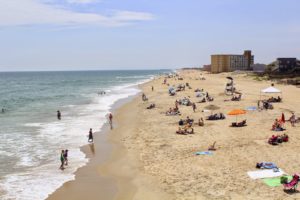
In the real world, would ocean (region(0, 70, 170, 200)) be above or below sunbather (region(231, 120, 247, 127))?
below

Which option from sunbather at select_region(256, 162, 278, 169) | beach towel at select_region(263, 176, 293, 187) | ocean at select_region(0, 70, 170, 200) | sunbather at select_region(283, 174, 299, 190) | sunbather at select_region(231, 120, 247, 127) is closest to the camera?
sunbather at select_region(283, 174, 299, 190)

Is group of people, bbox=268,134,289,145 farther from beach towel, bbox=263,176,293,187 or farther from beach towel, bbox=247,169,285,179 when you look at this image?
beach towel, bbox=263,176,293,187

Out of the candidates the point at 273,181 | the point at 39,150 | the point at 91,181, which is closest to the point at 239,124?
the point at 273,181

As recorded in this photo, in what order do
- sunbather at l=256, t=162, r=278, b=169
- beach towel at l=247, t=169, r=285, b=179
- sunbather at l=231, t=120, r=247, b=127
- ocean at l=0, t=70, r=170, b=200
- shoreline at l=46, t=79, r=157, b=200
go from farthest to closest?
sunbather at l=231, t=120, r=247, b=127
ocean at l=0, t=70, r=170, b=200
sunbather at l=256, t=162, r=278, b=169
beach towel at l=247, t=169, r=285, b=179
shoreline at l=46, t=79, r=157, b=200

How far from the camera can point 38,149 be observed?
73.9ft

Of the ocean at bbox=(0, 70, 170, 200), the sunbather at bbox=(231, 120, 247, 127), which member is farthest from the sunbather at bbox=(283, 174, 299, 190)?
the sunbather at bbox=(231, 120, 247, 127)

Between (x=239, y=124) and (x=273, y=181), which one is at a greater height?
(x=239, y=124)

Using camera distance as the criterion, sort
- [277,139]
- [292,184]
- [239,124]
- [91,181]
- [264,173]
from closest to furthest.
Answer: [292,184] → [264,173] → [91,181] → [277,139] → [239,124]

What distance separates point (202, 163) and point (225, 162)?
1.03 m

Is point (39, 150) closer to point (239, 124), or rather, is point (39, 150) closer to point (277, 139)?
point (239, 124)

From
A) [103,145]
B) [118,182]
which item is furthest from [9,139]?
[118,182]

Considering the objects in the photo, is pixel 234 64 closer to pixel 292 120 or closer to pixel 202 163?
pixel 292 120

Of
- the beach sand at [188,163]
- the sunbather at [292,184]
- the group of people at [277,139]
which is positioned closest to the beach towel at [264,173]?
the beach sand at [188,163]

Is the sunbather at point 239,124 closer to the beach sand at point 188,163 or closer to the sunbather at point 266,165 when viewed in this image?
the beach sand at point 188,163
